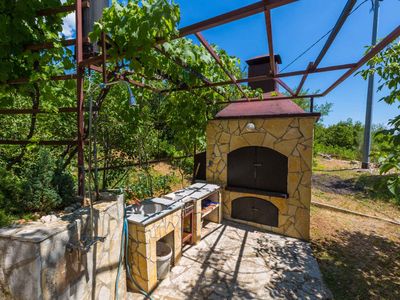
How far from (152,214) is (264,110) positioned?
383 cm

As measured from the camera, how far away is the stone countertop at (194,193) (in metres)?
4.21

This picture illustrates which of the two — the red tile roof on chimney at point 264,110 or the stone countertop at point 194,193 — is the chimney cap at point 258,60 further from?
the stone countertop at point 194,193

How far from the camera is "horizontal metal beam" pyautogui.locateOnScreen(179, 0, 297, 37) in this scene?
1.50 metres

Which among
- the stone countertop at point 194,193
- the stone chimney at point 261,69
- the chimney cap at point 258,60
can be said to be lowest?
the stone countertop at point 194,193

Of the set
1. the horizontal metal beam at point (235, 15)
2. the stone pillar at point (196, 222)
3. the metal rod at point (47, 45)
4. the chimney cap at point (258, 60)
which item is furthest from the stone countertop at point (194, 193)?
the chimney cap at point (258, 60)

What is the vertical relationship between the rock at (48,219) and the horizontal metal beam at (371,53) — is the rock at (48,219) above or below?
below

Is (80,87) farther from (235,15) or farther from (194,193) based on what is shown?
(194,193)

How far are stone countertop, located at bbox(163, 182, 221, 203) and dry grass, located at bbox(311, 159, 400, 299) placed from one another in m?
2.57

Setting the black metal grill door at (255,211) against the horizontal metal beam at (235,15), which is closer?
the horizontal metal beam at (235,15)

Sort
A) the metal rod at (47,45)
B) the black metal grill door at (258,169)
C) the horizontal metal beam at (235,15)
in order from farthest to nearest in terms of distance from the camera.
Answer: the black metal grill door at (258,169)
the metal rod at (47,45)
the horizontal metal beam at (235,15)

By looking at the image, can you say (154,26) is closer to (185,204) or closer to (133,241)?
(133,241)

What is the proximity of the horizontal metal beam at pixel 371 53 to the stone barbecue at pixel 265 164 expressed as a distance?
1.20m

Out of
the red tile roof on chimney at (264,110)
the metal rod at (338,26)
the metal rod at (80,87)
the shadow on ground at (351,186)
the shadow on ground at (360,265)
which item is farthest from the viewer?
the shadow on ground at (351,186)

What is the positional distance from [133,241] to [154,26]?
276cm
